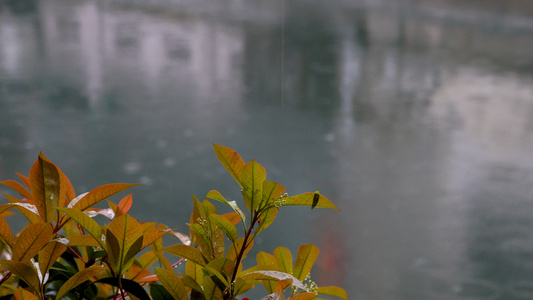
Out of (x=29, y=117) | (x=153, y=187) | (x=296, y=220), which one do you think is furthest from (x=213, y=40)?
(x=296, y=220)

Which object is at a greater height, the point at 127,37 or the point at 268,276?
the point at 127,37

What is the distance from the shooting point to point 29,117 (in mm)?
3098

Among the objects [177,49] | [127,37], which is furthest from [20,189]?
[127,37]

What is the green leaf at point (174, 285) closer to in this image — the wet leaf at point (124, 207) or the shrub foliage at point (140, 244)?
the shrub foliage at point (140, 244)

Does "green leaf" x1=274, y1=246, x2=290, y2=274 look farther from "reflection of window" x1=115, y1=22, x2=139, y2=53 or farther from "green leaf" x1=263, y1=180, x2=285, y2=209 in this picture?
"reflection of window" x1=115, y1=22, x2=139, y2=53

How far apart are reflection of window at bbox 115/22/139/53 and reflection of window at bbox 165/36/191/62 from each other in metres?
0.26

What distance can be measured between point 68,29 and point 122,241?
484cm

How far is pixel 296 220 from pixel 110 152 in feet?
3.58

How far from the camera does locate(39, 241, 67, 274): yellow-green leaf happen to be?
0.43m

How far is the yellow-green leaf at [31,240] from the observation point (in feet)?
1.37

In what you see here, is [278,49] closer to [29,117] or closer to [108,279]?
[29,117]

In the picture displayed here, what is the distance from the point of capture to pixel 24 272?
427mm

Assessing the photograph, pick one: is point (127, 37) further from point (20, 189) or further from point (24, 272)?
point (24, 272)

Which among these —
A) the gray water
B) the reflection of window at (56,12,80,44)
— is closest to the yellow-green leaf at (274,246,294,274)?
the gray water
